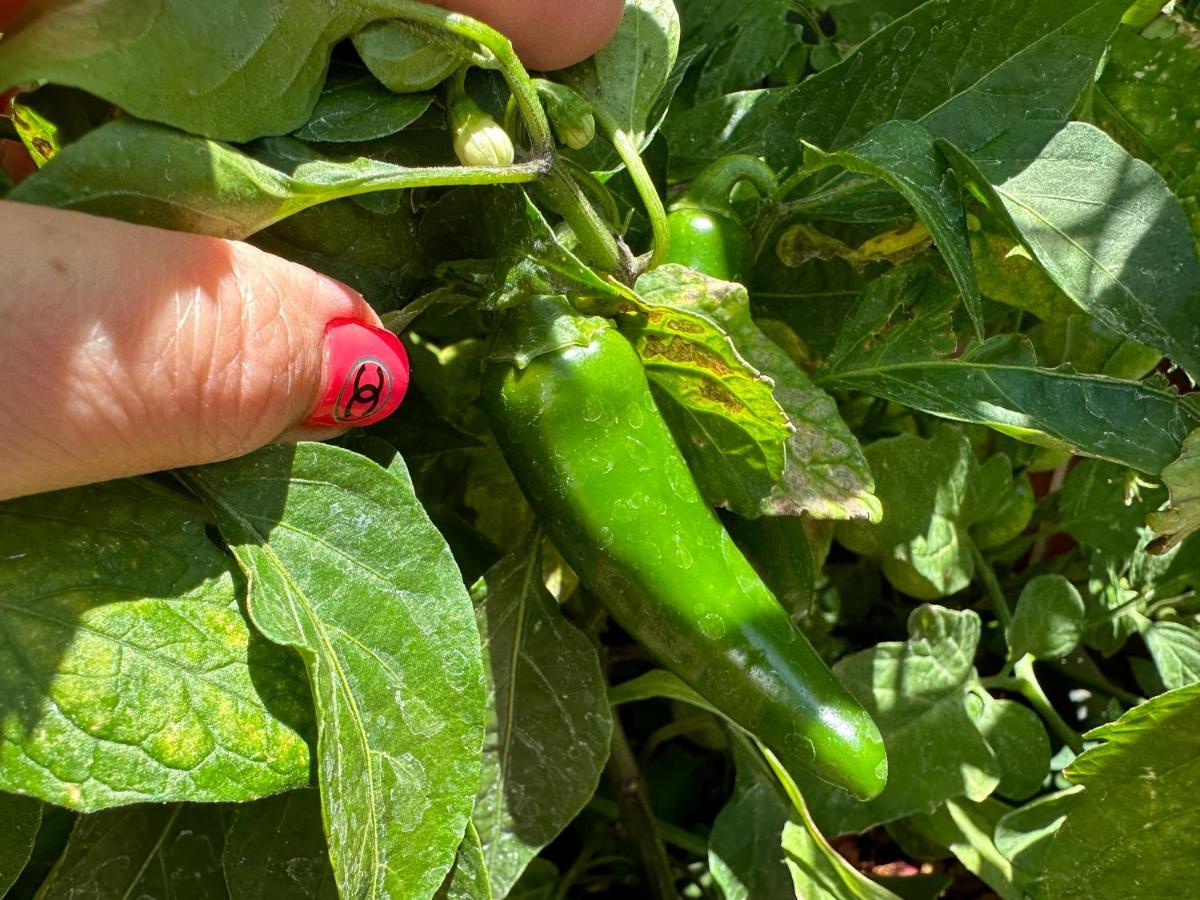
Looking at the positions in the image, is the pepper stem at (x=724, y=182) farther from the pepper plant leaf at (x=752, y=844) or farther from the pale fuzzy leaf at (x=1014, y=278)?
the pepper plant leaf at (x=752, y=844)

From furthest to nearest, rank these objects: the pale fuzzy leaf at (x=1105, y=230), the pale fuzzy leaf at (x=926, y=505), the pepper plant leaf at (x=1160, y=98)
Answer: the pale fuzzy leaf at (x=926, y=505), the pepper plant leaf at (x=1160, y=98), the pale fuzzy leaf at (x=1105, y=230)

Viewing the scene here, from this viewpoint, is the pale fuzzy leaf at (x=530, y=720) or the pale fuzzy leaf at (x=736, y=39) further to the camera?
the pale fuzzy leaf at (x=736, y=39)

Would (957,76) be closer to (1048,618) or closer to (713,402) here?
(713,402)

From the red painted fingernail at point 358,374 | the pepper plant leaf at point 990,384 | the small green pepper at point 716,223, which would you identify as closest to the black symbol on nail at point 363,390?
the red painted fingernail at point 358,374

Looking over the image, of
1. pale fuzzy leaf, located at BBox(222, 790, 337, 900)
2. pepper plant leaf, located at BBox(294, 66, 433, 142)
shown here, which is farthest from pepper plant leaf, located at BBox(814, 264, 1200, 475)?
pale fuzzy leaf, located at BBox(222, 790, 337, 900)

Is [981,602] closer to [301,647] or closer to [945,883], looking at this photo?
[945,883]

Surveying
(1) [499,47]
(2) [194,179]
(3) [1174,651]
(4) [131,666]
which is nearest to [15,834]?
(4) [131,666]

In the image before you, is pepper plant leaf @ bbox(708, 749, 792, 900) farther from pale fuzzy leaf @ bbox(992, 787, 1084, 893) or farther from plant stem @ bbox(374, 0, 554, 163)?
plant stem @ bbox(374, 0, 554, 163)
